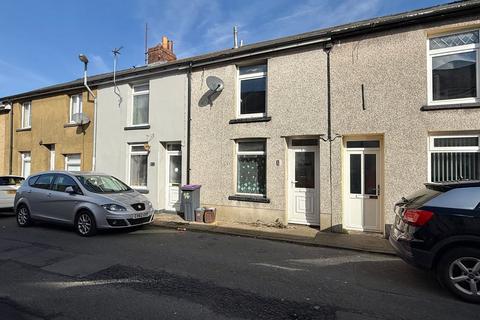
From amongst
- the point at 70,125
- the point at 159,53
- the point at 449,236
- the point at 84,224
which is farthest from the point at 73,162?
the point at 449,236

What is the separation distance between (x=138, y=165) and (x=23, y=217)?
13.7 ft

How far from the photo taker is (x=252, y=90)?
10.7 meters

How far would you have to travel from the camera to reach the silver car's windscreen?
29.3ft

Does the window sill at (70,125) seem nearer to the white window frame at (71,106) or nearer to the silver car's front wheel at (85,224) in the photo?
the white window frame at (71,106)

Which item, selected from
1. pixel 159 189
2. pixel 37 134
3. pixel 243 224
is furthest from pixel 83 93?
pixel 243 224

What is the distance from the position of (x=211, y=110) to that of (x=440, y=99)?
6440 millimetres

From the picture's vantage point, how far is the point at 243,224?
9.98 m

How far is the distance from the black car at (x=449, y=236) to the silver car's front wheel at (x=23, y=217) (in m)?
9.71

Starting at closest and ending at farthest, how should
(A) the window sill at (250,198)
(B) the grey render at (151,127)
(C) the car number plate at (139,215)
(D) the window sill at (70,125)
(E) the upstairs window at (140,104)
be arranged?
(C) the car number plate at (139,215) → (A) the window sill at (250,198) → (B) the grey render at (151,127) → (E) the upstairs window at (140,104) → (D) the window sill at (70,125)

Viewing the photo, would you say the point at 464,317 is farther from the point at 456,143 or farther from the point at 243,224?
the point at 243,224

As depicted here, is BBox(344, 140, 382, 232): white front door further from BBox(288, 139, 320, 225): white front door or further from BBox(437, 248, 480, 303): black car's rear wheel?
BBox(437, 248, 480, 303): black car's rear wheel

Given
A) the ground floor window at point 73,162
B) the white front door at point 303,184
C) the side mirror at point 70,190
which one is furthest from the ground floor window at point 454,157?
the ground floor window at point 73,162

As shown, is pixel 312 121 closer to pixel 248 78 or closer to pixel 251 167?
pixel 251 167

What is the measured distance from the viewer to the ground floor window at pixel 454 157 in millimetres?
7645
